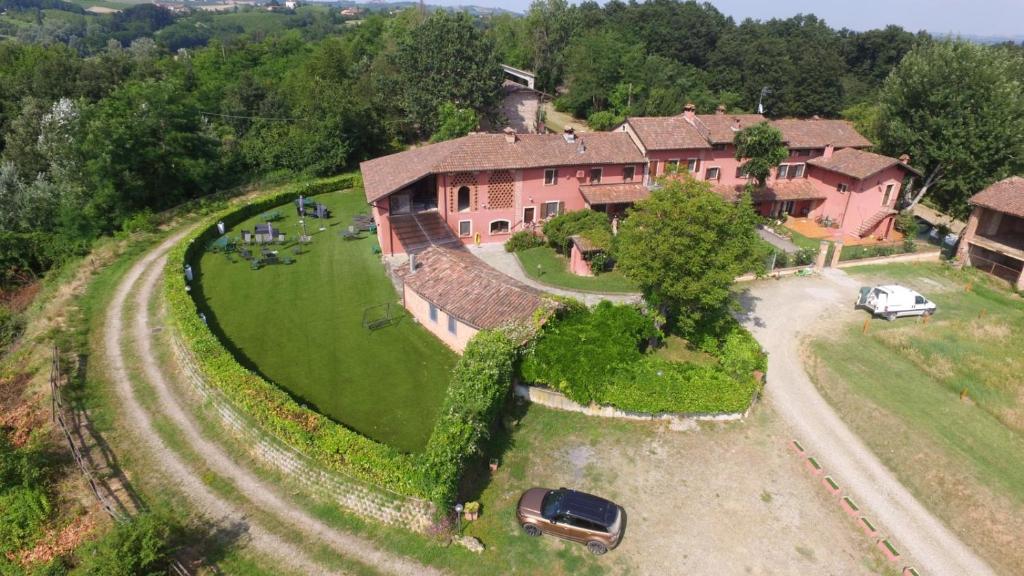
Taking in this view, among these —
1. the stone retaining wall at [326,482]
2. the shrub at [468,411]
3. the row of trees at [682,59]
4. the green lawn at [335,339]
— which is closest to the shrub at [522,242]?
the green lawn at [335,339]

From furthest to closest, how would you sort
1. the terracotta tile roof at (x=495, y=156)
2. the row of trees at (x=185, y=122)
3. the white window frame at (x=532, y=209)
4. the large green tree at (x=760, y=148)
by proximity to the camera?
1. the row of trees at (x=185, y=122)
2. the large green tree at (x=760, y=148)
3. the white window frame at (x=532, y=209)
4. the terracotta tile roof at (x=495, y=156)

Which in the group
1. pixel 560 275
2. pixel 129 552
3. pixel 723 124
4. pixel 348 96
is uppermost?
pixel 348 96

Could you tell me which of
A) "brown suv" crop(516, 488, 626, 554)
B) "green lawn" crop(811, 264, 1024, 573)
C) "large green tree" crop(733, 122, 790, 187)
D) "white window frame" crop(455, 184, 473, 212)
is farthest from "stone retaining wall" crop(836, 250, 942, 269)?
"brown suv" crop(516, 488, 626, 554)

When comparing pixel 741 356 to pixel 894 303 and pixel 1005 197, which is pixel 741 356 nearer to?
pixel 894 303

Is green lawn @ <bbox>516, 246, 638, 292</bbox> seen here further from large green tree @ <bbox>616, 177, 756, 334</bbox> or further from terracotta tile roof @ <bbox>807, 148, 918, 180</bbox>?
terracotta tile roof @ <bbox>807, 148, 918, 180</bbox>

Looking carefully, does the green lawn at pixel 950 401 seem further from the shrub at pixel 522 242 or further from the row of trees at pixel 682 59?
the row of trees at pixel 682 59

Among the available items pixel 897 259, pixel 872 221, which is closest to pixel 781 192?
pixel 872 221
